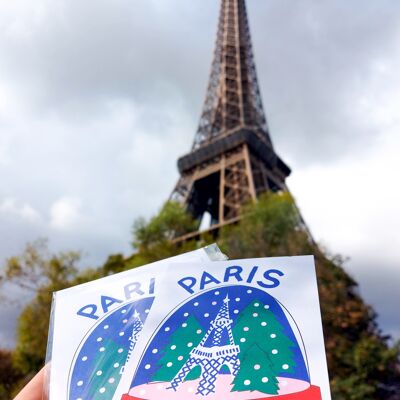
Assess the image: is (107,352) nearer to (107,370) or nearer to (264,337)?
(107,370)

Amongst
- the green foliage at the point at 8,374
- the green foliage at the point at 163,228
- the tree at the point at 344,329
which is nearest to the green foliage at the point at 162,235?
the green foliage at the point at 163,228

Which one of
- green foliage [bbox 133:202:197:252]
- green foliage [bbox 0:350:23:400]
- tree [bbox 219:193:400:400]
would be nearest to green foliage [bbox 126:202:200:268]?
green foliage [bbox 133:202:197:252]

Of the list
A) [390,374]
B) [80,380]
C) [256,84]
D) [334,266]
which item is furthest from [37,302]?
[256,84]

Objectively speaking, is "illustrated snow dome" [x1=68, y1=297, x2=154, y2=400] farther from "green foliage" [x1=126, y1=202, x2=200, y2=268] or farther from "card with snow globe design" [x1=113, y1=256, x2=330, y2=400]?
"green foliage" [x1=126, y1=202, x2=200, y2=268]

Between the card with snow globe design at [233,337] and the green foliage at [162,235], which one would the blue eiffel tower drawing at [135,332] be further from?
the green foliage at [162,235]

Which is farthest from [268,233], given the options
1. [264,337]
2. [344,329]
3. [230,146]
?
[264,337]

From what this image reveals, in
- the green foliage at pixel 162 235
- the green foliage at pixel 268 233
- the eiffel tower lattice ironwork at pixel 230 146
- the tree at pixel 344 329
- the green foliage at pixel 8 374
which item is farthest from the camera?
the eiffel tower lattice ironwork at pixel 230 146

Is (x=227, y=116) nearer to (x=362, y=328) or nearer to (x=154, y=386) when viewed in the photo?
(x=362, y=328)
